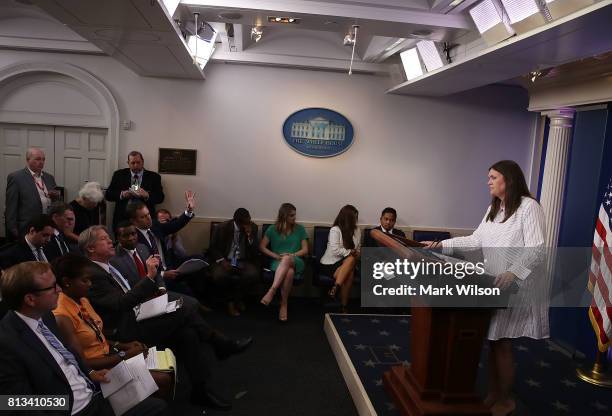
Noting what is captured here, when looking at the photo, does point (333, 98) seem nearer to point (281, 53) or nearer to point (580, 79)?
point (281, 53)

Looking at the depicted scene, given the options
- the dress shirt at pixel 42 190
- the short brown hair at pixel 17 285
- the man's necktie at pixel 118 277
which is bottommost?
the man's necktie at pixel 118 277

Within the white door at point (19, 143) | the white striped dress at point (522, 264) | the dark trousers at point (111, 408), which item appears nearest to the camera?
the dark trousers at point (111, 408)

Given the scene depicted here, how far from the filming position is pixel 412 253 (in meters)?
2.53

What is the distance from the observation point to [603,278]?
3.47 metres

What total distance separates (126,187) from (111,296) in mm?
2801

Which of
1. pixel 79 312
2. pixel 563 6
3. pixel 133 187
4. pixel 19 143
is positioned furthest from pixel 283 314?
pixel 19 143

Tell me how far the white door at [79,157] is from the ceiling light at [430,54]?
3.80 metres

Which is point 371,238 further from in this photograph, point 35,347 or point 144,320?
point 35,347

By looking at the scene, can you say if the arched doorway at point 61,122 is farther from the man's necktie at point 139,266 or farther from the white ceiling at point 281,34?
the man's necktie at point 139,266

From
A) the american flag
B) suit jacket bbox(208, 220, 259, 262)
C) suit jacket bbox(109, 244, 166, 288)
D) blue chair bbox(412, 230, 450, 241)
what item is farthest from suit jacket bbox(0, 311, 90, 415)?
blue chair bbox(412, 230, 450, 241)

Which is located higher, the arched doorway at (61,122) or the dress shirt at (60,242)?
the arched doorway at (61,122)

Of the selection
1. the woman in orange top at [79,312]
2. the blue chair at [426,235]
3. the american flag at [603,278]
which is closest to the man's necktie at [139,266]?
the woman in orange top at [79,312]

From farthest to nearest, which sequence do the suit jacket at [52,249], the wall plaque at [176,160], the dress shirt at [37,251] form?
1. the wall plaque at [176,160]
2. the suit jacket at [52,249]
3. the dress shirt at [37,251]

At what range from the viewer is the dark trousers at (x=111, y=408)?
2.03 m
